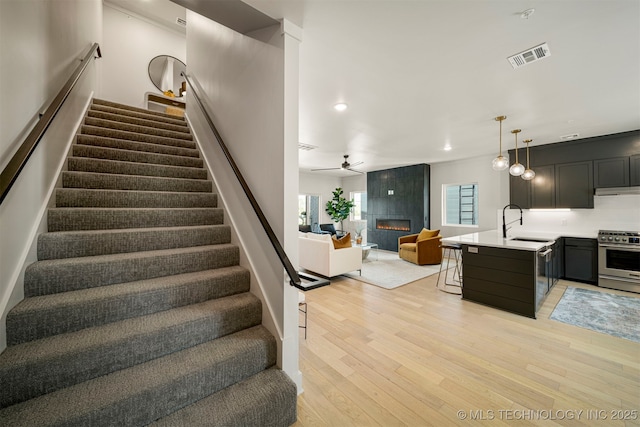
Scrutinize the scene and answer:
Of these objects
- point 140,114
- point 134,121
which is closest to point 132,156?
point 134,121

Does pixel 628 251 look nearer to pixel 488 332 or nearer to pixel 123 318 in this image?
pixel 488 332

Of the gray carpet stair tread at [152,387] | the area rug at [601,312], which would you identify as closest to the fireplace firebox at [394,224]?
the area rug at [601,312]

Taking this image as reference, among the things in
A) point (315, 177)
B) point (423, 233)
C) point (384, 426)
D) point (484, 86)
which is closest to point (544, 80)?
point (484, 86)

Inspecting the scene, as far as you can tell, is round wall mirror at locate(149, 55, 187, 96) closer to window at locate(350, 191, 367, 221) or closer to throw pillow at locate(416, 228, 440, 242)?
throw pillow at locate(416, 228, 440, 242)

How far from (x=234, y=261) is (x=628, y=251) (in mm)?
5975

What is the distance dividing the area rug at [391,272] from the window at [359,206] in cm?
414

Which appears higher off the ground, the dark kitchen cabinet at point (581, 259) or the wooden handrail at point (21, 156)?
the wooden handrail at point (21, 156)

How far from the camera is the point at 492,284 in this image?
349cm

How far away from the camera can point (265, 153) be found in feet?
6.52

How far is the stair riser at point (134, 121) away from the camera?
3311 millimetres

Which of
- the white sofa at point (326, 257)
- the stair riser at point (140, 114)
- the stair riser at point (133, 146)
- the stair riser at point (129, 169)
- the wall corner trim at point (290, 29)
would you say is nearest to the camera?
the wall corner trim at point (290, 29)

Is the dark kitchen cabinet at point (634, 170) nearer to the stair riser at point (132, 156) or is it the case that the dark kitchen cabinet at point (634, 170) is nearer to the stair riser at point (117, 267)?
the stair riser at point (117, 267)

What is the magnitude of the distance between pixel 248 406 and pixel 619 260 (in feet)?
19.5

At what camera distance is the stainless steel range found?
4.00 m
